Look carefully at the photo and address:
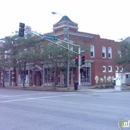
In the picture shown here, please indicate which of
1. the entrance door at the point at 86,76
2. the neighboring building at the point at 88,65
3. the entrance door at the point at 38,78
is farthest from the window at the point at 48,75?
the entrance door at the point at 86,76

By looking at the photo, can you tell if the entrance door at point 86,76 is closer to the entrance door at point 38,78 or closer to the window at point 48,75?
the window at point 48,75

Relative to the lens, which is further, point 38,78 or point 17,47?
point 38,78

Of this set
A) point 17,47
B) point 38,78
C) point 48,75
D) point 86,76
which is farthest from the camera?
point 38,78

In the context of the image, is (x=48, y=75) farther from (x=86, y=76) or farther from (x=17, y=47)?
(x=17, y=47)

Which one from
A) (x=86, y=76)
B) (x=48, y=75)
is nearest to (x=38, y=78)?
(x=48, y=75)

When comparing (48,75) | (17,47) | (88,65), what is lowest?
(48,75)

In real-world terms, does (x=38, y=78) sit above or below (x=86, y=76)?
below

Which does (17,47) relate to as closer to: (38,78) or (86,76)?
(38,78)

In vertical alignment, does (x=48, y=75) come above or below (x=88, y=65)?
below

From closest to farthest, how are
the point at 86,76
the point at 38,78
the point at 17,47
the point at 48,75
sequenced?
1. the point at 17,47
2. the point at 86,76
3. the point at 48,75
4. the point at 38,78

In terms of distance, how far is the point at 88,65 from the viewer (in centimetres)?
4175

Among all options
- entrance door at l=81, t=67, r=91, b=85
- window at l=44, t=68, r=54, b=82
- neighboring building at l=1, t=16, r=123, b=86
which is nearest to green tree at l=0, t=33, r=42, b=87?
neighboring building at l=1, t=16, r=123, b=86

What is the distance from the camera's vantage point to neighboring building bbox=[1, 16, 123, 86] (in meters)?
40.4

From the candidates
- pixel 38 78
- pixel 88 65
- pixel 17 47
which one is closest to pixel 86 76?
pixel 88 65
